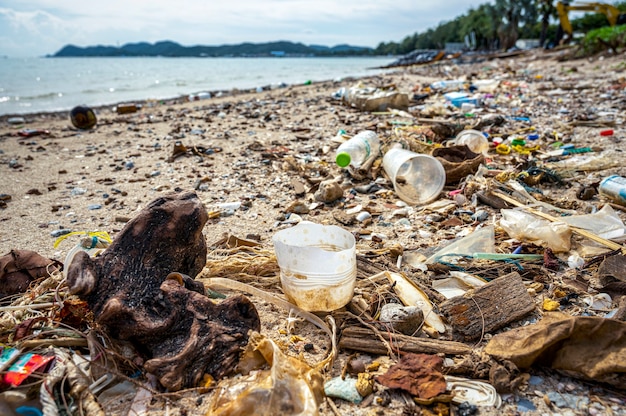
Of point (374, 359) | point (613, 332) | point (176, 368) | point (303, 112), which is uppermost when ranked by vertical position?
point (303, 112)

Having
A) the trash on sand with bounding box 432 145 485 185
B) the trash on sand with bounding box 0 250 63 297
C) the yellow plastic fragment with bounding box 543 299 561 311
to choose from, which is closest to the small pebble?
the trash on sand with bounding box 432 145 485 185

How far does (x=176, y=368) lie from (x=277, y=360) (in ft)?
1.54

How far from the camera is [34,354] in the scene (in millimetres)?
1782

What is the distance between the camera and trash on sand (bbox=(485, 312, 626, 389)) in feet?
5.32

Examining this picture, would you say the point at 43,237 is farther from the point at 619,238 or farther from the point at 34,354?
the point at 619,238

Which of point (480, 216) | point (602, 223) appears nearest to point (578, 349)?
point (602, 223)

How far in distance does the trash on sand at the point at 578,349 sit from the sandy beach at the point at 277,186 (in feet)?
0.23

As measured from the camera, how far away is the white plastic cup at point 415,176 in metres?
3.89

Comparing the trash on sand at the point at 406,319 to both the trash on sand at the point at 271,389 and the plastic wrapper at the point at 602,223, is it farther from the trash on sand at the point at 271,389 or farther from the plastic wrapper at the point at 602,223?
the plastic wrapper at the point at 602,223

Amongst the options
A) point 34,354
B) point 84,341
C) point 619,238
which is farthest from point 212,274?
point 619,238

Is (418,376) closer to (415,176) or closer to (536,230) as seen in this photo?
(536,230)

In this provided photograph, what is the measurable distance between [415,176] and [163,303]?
306 cm

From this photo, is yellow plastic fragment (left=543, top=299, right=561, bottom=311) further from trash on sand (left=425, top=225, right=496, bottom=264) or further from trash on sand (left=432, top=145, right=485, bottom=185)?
trash on sand (left=432, top=145, right=485, bottom=185)

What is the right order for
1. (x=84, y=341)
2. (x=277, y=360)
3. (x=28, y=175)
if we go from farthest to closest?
(x=28, y=175)
(x=84, y=341)
(x=277, y=360)
